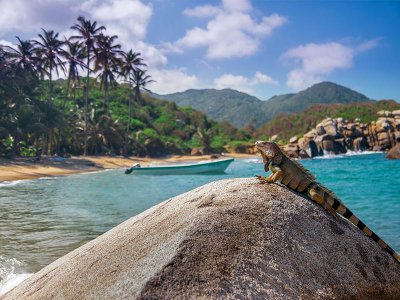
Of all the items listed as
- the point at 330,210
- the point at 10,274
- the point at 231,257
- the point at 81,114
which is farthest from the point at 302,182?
the point at 81,114

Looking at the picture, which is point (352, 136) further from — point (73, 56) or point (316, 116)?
point (73, 56)

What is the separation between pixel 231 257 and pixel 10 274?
6.67 meters

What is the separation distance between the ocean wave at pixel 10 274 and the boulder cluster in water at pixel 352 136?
57576 mm

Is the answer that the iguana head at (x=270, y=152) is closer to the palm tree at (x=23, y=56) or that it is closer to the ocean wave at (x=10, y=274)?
the ocean wave at (x=10, y=274)

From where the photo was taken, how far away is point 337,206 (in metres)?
4.81

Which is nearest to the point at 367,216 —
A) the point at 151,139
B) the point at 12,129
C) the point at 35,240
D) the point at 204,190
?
the point at 35,240

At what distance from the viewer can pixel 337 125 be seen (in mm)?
69375

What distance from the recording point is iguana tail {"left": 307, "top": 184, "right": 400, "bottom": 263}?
4705 mm

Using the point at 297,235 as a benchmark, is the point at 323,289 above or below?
below

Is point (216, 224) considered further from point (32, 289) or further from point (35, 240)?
point (35, 240)

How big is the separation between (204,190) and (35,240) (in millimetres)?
8711

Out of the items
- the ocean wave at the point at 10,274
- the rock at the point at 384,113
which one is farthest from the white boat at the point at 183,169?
the rock at the point at 384,113

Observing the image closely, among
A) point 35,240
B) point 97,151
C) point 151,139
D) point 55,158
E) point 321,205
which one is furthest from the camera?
point 151,139

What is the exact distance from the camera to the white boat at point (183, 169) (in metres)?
38.2
